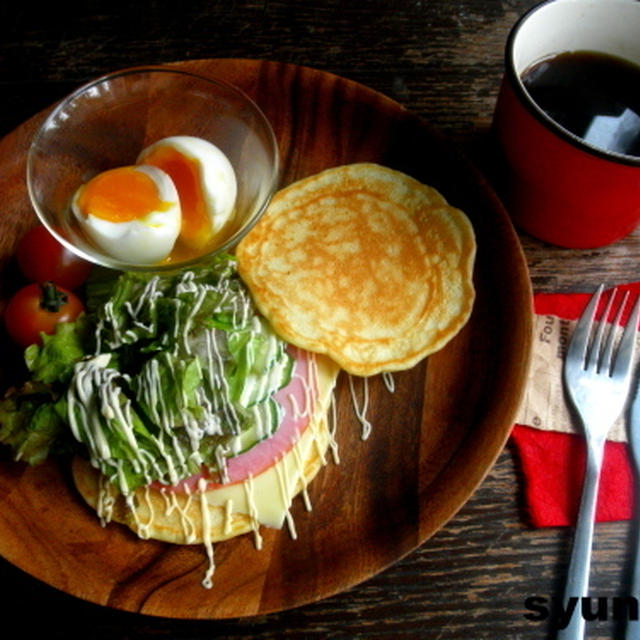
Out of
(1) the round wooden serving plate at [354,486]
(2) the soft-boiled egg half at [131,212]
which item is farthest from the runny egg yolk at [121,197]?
(1) the round wooden serving plate at [354,486]

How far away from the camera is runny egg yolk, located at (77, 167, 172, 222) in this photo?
1.51 metres

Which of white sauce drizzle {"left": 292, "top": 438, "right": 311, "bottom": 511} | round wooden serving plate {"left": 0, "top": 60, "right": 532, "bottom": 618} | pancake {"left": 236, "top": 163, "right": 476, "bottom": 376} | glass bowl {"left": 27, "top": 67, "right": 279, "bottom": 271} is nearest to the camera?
round wooden serving plate {"left": 0, "top": 60, "right": 532, "bottom": 618}

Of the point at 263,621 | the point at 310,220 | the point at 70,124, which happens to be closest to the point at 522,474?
the point at 263,621

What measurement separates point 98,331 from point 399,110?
90cm

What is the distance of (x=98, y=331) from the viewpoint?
4.64 feet

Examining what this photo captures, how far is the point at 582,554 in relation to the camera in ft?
4.38

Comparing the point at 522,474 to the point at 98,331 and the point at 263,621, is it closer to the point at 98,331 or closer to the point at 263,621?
the point at 263,621

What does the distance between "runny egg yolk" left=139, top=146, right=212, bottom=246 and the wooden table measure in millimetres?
555

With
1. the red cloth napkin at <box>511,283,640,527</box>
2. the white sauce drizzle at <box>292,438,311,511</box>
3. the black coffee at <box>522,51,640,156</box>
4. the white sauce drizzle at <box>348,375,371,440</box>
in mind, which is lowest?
the red cloth napkin at <box>511,283,640,527</box>

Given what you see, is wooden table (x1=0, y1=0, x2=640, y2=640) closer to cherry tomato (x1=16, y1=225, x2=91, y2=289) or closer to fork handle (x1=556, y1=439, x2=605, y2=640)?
fork handle (x1=556, y1=439, x2=605, y2=640)

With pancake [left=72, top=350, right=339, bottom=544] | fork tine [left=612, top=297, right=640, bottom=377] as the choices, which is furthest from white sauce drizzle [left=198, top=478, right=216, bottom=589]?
fork tine [left=612, top=297, right=640, bottom=377]

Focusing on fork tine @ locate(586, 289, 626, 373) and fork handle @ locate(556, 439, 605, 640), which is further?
fork tine @ locate(586, 289, 626, 373)

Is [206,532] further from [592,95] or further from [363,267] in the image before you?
[592,95]

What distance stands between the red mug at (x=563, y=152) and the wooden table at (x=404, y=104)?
4.3 inches
